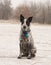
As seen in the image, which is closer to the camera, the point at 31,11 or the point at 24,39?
the point at 24,39

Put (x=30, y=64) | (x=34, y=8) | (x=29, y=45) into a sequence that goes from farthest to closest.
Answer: (x=34, y=8)
(x=29, y=45)
(x=30, y=64)

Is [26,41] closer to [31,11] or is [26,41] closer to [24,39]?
[24,39]

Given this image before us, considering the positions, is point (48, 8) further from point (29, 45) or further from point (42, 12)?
point (29, 45)

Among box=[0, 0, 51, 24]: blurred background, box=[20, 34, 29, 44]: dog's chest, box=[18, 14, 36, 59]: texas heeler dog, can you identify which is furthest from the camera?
box=[0, 0, 51, 24]: blurred background

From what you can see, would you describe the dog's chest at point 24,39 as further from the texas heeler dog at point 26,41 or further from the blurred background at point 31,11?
the blurred background at point 31,11

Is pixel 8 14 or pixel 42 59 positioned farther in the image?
pixel 8 14

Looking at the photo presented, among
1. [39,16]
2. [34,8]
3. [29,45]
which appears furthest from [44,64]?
[34,8]

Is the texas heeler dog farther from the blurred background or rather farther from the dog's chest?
the blurred background

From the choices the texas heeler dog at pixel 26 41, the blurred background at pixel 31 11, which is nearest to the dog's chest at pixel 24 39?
the texas heeler dog at pixel 26 41

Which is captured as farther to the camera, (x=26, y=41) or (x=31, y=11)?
(x=31, y=11)

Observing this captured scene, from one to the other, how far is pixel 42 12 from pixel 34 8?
7.19 feet

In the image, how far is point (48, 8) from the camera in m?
53.9

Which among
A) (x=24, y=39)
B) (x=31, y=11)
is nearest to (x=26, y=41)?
(x=24, y=39)

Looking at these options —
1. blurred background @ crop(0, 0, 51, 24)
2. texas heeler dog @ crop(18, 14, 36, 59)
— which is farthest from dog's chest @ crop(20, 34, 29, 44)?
blurred background @ crop(0, 0, 51, 24)
